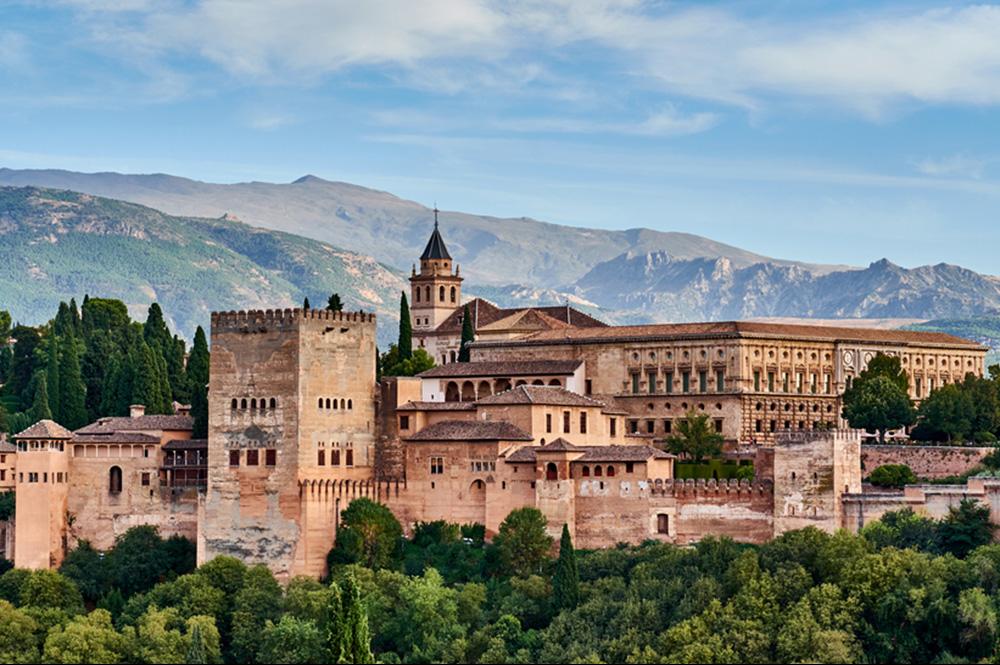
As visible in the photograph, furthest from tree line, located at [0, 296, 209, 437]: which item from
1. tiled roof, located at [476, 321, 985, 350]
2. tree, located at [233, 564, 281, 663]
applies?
tiled roof, located at [476, 321, 985, 350]

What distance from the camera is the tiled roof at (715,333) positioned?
280ft


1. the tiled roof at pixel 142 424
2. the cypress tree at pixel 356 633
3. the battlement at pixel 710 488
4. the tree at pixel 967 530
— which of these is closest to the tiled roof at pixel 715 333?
the tiled roof at pixel 142 424

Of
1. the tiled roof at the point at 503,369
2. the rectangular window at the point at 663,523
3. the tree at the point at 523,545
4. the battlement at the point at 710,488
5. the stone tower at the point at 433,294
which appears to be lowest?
the tree at the point at 523,545

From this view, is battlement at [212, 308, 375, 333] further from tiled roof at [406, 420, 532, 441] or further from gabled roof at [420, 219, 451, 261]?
gabled roof at [420, 219, 451, 261]

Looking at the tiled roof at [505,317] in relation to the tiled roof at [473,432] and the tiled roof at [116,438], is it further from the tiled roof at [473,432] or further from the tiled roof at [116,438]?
the tiled roof at [116,438]

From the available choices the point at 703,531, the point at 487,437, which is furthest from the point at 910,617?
the point at 487,437

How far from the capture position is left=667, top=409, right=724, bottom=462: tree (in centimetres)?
7731

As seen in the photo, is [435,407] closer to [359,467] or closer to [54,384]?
[359,467]

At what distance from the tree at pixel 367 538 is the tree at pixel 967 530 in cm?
1815

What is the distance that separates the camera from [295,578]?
227ft

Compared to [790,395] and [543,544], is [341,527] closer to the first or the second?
[543,544]

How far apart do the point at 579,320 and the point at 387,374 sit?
1332 cm

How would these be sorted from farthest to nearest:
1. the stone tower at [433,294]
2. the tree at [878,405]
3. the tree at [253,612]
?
the stone tower at [433,294]
the tree at [878,405]
the tree at [253,612]

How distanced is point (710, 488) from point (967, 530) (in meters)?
8.59
